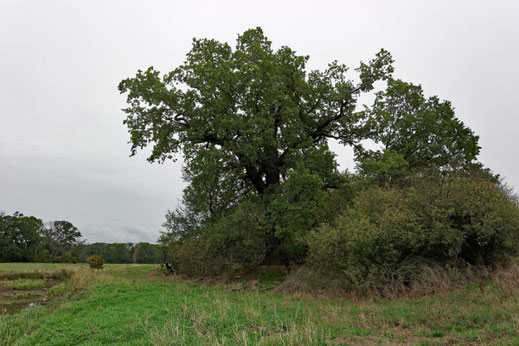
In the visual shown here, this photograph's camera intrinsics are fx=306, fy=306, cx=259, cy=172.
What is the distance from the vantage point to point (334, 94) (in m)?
20.7

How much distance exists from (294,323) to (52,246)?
7990 cm

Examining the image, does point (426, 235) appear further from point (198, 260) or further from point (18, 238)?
point (18, 238)

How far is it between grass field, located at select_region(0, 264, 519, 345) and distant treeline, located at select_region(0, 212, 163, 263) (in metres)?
37.8

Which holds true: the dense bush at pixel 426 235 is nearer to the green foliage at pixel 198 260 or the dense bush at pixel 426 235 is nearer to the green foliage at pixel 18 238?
the green foliage at pixel 198 260

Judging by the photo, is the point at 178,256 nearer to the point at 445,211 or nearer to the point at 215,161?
the point at 215,161

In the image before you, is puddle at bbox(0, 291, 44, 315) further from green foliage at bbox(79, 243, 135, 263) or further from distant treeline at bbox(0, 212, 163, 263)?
green foliage at bbox(79, 243, 135, 263)

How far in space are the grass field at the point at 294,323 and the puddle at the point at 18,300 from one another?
18.3 feet

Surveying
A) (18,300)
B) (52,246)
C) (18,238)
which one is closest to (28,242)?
(18,238)

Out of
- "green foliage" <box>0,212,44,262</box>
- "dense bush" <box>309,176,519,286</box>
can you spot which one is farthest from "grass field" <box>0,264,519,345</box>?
"green foliage" <box>0,212,44,262</box>

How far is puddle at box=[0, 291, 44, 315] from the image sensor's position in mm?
16884

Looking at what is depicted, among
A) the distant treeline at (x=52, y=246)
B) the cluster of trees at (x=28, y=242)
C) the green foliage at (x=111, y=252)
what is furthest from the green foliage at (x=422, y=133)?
the green foliage at (x=111, y=252)

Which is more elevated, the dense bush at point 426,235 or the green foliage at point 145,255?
the dense bush at point 426,235

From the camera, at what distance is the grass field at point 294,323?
266 inches

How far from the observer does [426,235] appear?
12320mm
